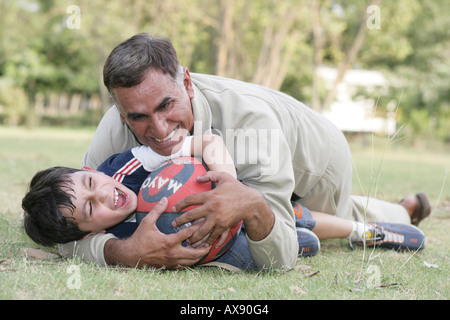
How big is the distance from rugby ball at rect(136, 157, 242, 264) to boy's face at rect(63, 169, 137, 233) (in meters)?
0.11

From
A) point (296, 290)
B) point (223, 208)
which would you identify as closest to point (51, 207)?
point (223, 208)

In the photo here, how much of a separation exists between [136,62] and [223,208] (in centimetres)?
120

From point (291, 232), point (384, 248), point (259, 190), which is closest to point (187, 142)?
point (259, 190)

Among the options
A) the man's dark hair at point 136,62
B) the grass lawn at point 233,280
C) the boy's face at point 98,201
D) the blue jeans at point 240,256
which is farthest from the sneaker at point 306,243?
the man's dark hair at point 136,62

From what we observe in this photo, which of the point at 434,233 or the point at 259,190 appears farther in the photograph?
the point at 434,233

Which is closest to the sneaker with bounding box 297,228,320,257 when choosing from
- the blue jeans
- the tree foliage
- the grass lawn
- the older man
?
the grass lawn

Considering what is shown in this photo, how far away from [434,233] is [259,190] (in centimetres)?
330

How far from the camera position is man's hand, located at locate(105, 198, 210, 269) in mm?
3400

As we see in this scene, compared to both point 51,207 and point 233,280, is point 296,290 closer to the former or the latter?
point 233,280

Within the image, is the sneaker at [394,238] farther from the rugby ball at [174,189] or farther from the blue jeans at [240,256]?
the rugby ball at [174,189]

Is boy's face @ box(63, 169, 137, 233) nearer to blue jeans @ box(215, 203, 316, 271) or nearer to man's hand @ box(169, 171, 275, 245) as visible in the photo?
man's hand @ box(169, 171, 275, 245)

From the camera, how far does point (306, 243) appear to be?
14.1 ft
